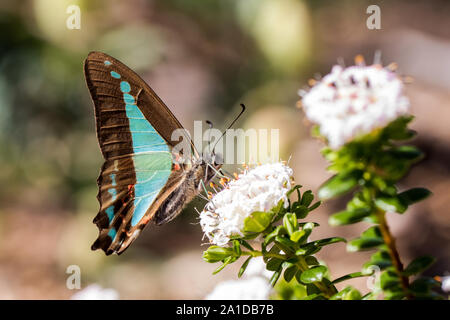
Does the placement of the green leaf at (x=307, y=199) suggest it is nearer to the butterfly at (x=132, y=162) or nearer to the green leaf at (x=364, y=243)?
the green leaf at (x=364, y=243)

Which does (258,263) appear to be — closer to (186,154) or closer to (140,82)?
(186,154)

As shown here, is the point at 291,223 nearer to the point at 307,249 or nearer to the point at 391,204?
the point at 307,249

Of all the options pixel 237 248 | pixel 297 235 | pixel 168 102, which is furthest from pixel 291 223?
pixel 168 102

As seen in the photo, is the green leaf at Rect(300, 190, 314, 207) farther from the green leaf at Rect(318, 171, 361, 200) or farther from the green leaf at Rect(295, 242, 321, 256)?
the green leaf at Rect(318, 171, 361, 200)

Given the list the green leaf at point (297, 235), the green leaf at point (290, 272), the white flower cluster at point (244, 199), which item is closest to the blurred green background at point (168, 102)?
the white flower cluster at point (244, 199)

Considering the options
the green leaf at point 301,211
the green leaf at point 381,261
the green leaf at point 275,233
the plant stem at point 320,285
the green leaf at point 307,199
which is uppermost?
the green leaf at point 307,199
